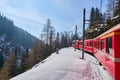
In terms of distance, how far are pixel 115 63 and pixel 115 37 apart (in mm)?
1205

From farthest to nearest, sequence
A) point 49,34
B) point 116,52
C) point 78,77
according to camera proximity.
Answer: point 49,34, point 78,77, point 116,52

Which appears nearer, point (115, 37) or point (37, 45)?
point (115, 37)

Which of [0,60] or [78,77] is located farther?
[0,60]

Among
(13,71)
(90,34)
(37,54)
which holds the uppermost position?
(90,34)

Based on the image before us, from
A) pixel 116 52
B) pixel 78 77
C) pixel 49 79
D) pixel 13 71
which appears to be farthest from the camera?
pixel 13 71

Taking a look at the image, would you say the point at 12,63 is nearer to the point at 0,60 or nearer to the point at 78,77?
the point at 0,60

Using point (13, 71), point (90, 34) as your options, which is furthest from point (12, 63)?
point (90, 34)

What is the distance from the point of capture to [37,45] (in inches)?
2753

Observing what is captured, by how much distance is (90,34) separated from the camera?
2817 inches

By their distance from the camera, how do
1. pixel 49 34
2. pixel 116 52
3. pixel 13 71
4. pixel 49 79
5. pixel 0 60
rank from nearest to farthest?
pixel 116 52 → pixel 49 79 → pixel 13 71 → pixel 49 34 → pixel 0 60

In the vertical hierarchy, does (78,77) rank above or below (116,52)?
below

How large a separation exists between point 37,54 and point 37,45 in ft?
12.4

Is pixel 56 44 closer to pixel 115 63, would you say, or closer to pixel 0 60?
pixel 0 60

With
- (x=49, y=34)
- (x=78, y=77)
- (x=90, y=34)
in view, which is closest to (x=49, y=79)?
(x=78, y=77)
